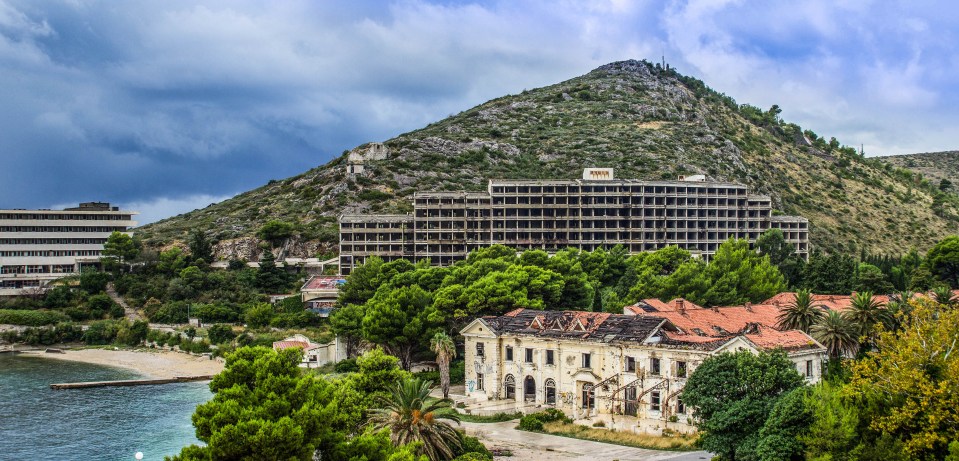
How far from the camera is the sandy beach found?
95881 millimetres

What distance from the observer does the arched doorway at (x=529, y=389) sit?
69.1m

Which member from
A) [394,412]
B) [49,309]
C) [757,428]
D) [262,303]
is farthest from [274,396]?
[49,309]

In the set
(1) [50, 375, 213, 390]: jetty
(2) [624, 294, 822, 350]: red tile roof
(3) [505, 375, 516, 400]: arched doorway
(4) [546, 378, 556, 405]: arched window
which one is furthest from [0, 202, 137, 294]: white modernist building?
(2) [624, 294, 822, 350]: red tile roof

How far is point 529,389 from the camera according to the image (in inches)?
2734

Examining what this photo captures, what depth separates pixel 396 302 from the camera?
80438 mm

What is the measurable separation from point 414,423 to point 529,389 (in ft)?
78.7

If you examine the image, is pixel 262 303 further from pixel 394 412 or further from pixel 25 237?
pixel 394 412

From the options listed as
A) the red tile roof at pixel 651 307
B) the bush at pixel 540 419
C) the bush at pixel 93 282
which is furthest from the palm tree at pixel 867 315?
the bush at pixel 93 282

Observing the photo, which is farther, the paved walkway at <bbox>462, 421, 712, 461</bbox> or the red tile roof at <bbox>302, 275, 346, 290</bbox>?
the red tile roof at <bbox>302, 275, 346, 290</bbox>

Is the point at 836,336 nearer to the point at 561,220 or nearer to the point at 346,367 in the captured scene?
the point at 346,367

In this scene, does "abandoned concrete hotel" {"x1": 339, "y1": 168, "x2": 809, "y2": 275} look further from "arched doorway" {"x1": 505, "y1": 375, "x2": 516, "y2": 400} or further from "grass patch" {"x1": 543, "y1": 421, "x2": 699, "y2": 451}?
"grass patch" {"x1": 543, "y1": 421, "x2": 699, "y2": 451}

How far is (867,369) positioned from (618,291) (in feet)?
179

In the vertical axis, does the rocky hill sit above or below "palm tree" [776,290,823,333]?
above

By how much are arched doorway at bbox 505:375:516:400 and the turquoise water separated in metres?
23.1
